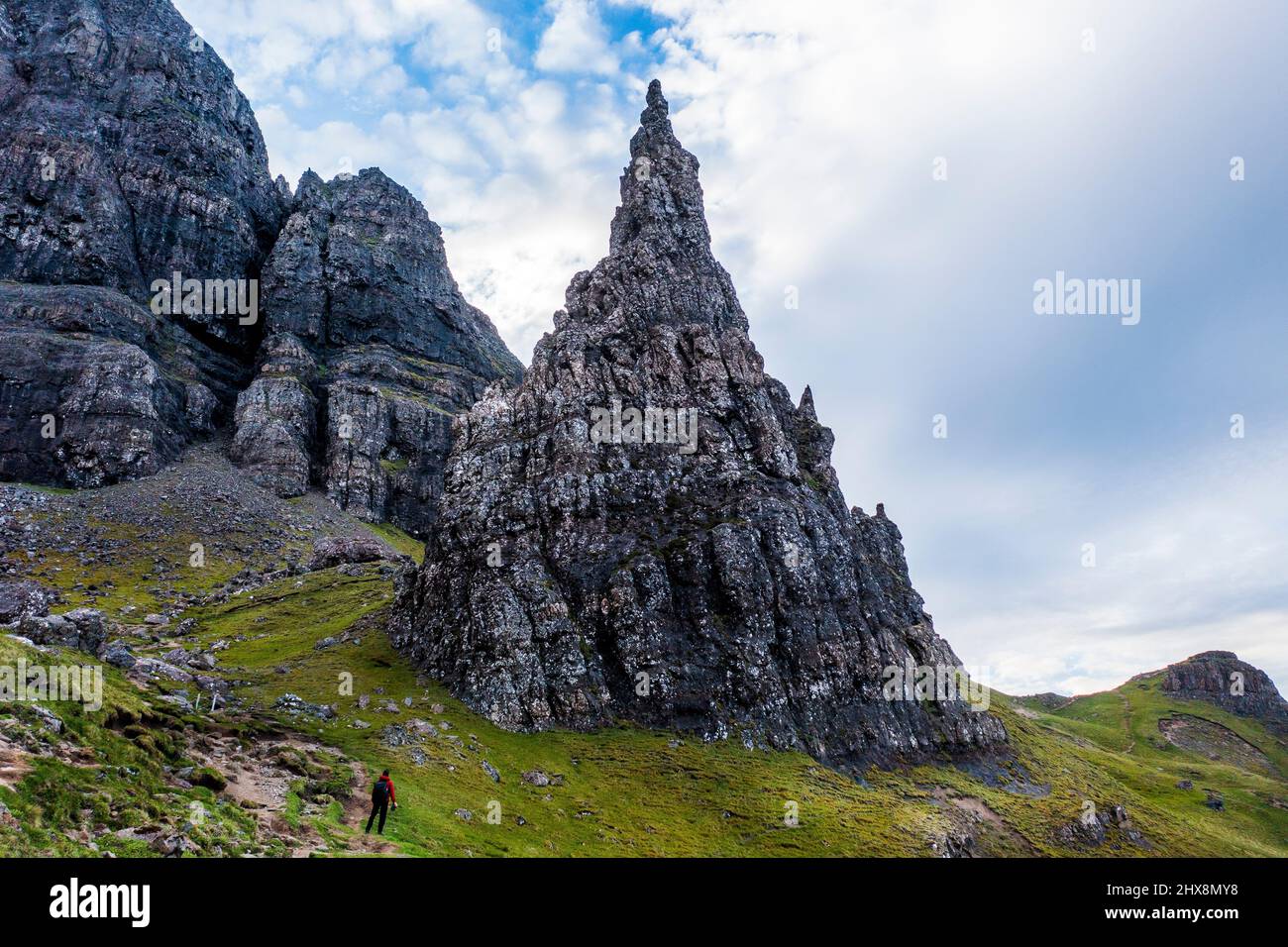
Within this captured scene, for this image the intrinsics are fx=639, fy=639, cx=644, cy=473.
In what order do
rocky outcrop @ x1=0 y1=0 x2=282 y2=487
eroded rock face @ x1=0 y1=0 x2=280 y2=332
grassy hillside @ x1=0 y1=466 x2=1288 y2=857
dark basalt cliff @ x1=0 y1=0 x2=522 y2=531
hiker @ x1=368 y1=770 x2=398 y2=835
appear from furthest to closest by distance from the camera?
eroded rock face @ x1=0 y1=0 x2=280 y2=332, dark basalt cliff @ x1=0 y1=0 x2=522 y2=531, rocky outcrop @ x1=0 y1=0 x2=282 y2=487, hiker @ x1=368 y1=770 x2=398 y2=835, grassy hillside @ x1=0 y1=466 x2=1288 y2=857

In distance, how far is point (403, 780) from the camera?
50.4m

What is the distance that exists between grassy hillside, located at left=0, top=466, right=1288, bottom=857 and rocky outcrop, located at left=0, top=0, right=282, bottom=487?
29.7m

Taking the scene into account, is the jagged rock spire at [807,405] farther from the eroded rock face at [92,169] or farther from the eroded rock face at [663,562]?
the eroded rock face at [92,169]

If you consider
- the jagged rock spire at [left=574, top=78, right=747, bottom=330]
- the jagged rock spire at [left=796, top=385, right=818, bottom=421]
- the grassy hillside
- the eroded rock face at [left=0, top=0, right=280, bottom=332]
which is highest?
the eroded rock face at [left=0, top=0, right=280, bottom=332]

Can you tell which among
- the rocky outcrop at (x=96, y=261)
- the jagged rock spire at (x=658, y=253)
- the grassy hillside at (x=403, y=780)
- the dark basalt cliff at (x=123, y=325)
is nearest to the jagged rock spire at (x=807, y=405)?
the jagged rock spire at (x=658, y=253)

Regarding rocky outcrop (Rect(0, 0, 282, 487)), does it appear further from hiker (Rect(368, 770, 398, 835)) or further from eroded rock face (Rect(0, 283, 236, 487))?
hiker (Rect(368, 770, 398, 835))

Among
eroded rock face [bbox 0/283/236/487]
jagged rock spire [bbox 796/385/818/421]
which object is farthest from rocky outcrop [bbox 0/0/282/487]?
jagged rock spire [bbox 796/385/818/421]

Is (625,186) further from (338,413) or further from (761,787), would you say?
(761,787)

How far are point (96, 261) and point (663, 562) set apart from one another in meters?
180

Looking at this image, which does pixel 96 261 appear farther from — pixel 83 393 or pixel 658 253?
pixel 658 253

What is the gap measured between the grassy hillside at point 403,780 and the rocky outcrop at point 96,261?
2967 cm

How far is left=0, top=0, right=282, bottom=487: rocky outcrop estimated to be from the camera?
463ft

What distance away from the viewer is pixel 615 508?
91.5m
